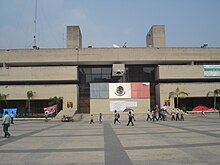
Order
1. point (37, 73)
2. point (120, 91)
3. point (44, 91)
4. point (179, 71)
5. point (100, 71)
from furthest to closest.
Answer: point (100, 71) < point (179, 71) < point (37, 73) < point (44, 91) < point (120, 91)

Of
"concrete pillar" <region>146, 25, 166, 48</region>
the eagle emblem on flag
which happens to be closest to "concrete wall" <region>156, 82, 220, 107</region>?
the eagle emblem on flag

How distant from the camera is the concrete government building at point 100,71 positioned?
188ft

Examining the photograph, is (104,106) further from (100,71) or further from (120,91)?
(100,71)

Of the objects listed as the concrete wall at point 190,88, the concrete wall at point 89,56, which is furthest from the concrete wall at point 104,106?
the concrete wall at point 89,56

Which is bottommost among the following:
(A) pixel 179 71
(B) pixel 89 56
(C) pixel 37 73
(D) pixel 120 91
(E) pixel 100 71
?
(D) pixel 120 91

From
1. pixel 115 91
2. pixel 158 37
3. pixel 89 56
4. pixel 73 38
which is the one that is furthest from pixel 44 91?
pixel 158 37

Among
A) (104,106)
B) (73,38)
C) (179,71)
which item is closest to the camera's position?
(104,106)

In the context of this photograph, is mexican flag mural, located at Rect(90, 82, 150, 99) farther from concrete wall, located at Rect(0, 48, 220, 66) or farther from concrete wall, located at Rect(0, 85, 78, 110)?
concrete wall, located at Rect(0, 48, 220, 66)

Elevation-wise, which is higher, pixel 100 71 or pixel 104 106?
pixel 100 71

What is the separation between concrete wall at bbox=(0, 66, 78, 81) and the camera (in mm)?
57844

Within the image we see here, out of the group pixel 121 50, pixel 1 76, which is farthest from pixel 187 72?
pixel 1 76

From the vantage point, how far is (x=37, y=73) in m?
58.0

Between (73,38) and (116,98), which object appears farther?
(73,38)

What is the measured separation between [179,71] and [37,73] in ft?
103
